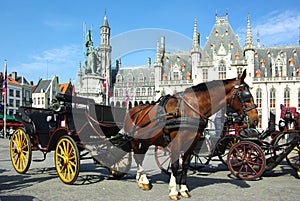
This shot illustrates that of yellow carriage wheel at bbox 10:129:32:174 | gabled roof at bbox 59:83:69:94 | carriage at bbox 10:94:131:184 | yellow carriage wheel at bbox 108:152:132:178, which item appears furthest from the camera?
gabled roof at bbox 59:83:69:94

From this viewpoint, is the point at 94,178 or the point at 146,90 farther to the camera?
the point at 146,90

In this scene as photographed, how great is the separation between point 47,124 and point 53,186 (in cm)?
196

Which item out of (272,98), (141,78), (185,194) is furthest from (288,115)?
(141,78)

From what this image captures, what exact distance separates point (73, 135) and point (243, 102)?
140 inches

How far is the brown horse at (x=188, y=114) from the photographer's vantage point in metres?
4.68

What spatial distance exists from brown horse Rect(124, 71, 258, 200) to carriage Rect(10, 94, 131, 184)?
109cm

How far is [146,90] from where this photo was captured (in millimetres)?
47594

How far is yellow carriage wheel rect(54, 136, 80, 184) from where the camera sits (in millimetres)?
5332

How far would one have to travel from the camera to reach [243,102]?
4.73 m

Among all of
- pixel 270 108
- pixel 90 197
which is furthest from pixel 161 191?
pixel 270 108

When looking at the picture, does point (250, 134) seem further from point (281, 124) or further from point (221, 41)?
point (221, 41)

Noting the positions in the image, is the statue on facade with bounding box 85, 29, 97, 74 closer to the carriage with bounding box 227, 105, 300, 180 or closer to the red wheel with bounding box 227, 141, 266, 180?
the carriage with bounding box 227, 105, 300, 180

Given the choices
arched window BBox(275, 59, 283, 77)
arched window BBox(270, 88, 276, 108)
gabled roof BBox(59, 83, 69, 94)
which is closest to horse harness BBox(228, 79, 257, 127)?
arched window BBox(270, 88, 276, 108)

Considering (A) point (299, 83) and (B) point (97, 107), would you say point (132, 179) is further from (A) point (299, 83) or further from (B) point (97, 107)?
(A) point (299, 83)
